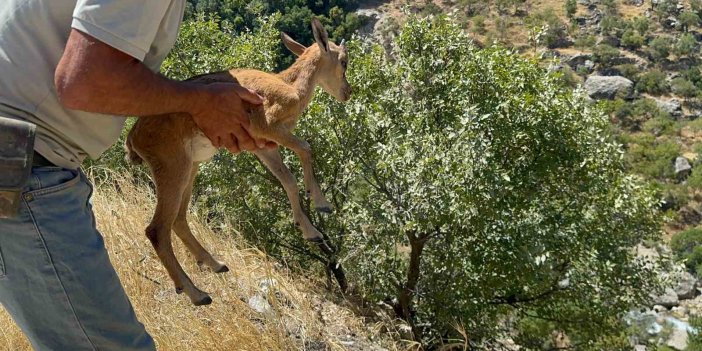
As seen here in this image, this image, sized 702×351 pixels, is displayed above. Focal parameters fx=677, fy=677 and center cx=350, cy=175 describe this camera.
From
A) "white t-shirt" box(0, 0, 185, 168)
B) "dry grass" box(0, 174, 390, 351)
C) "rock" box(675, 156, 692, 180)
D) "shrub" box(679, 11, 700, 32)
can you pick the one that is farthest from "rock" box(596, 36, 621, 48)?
"white t-shirt" box(0, 0, 185, 168)

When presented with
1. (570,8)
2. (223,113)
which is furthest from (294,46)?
(570,8)

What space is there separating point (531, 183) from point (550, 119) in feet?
2.98

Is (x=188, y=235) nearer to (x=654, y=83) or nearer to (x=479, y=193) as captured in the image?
(x=479, y=193)

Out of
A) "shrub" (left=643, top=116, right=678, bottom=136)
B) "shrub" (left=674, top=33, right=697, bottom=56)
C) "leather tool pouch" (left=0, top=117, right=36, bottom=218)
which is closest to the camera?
"leather tool pouch" (left=0, top=117, right=36, bottom=218)

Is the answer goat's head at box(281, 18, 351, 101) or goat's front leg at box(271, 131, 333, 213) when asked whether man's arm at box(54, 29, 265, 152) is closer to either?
goat's front leg at box(271, 131, 333, 213)

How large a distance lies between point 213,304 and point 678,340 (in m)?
26.6

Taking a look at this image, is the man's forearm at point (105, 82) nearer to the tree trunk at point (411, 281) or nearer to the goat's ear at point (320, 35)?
the goat's ear at point (320, 35)

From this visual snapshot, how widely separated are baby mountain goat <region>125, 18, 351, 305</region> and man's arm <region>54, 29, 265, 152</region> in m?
0.30

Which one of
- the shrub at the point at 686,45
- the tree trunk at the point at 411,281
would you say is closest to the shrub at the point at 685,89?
the shrub at the point at 686,45

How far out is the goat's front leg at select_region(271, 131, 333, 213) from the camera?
384 cm

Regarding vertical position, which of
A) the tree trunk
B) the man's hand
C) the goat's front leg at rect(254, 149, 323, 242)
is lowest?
the tree trunk

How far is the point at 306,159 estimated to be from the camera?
393cm

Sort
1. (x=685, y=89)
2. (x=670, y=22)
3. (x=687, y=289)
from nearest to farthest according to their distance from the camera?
(x=687, y=289)
(x=685, y=89)
(x=670, y=22)

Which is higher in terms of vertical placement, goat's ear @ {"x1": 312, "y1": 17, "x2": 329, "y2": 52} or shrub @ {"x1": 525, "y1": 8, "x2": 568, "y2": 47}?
goat's ear @ {"x1": 312, "y1": 17, "x2": 329, "y2": 52}
